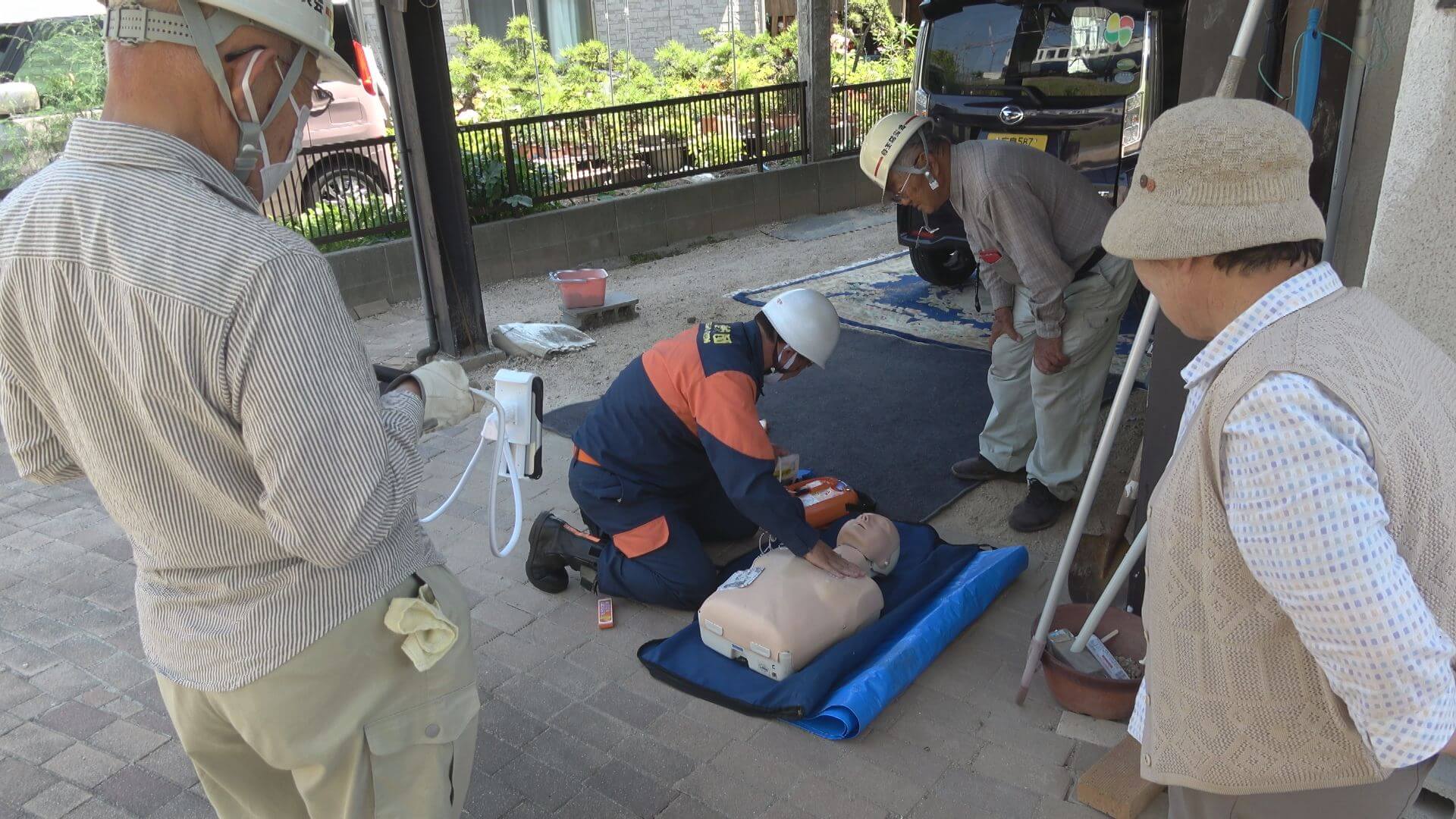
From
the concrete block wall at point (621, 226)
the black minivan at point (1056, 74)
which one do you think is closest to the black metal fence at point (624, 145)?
the concrete block wall at point (621, 226)

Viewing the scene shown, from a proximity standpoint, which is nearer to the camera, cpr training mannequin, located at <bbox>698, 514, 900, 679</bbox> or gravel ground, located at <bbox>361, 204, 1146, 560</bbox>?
cpr training mannequin, located at <bbox>698, 514, 900, 679</bbox>

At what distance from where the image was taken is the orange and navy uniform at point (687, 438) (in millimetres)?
3227

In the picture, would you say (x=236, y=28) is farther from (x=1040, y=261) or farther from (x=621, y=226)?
(x=621, y=226)

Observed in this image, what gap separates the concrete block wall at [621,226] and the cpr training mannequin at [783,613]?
17.5 ft

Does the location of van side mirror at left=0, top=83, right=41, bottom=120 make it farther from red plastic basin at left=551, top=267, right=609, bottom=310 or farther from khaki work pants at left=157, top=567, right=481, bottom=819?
khaki work pants at left=157, top=567, right=481, bottom=819

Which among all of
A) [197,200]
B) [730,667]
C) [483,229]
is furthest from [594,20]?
[197,200]

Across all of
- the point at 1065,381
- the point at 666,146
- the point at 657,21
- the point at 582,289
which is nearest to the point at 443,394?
the point at 1065,381

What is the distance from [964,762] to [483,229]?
6.76 m

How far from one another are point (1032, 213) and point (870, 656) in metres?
1.93

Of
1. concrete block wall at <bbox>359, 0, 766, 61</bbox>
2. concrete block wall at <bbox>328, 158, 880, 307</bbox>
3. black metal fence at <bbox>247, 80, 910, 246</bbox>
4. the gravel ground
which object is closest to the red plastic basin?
the gravel ground

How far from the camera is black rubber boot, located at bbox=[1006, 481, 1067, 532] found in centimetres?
417

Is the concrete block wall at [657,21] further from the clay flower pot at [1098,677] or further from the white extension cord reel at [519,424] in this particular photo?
the clay flower pot at [1098,677]

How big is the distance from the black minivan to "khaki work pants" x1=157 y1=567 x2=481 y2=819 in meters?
4.94

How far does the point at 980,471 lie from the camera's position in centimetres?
466
